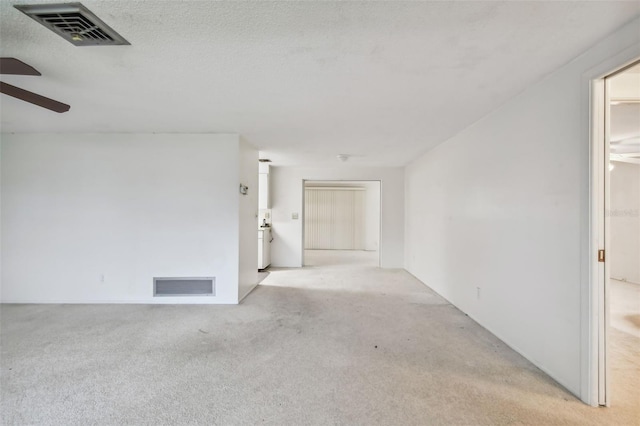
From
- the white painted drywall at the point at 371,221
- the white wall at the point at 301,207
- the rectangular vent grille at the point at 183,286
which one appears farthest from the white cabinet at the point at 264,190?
the white painted drywall at the point at 371,221

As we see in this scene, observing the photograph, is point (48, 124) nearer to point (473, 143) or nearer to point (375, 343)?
point (375, 343)

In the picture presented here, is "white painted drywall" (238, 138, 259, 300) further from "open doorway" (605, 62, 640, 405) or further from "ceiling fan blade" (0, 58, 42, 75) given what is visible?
"open doorway" (605, 62, 640, 405)

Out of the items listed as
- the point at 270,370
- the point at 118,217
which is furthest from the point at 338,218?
the point at 270,370

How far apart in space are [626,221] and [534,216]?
4664mm

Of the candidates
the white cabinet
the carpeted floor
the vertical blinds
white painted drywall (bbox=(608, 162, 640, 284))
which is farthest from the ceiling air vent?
the vertical blinds

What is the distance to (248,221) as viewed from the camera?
4254 mm

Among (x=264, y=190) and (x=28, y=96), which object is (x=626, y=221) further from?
(x=28, y=96)

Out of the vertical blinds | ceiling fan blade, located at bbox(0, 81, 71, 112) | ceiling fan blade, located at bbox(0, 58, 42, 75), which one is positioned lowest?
the vertical blinds

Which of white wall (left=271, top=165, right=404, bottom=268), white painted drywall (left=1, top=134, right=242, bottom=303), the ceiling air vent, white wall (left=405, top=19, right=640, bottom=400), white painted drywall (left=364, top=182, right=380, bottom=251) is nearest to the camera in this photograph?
the ceiling air vent

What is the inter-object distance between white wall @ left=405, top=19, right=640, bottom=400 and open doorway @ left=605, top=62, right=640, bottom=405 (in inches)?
5.6

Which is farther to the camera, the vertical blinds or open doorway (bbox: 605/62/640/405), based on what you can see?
the vertical blinds

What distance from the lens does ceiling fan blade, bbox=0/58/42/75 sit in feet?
5.49

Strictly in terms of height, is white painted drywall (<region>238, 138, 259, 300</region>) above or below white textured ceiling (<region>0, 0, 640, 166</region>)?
below

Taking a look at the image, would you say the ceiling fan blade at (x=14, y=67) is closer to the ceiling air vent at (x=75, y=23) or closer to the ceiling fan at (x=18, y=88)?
the ceiling fan at (x=18, y=88)
